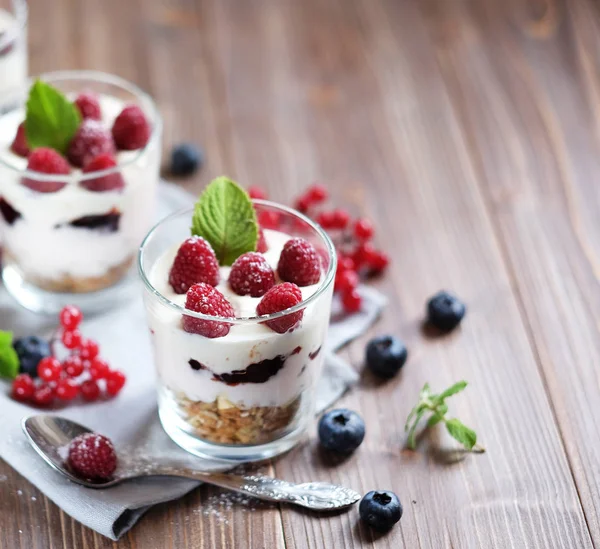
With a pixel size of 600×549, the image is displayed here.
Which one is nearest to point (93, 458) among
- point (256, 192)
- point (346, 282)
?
point (346, 282)

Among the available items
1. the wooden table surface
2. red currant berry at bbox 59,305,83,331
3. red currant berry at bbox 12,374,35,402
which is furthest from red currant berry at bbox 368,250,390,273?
red currant berry at bbox 12,374,35,402

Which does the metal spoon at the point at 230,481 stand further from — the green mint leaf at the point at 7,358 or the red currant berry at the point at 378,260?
the red currant berry at the point at 378,260

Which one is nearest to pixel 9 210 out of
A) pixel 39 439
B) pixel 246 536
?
pixel 39 439

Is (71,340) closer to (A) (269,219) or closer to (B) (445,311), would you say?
(A) (269,219)

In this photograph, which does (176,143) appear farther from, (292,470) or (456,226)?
(292,470)

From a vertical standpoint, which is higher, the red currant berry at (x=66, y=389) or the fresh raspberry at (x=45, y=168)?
the fresh raspberry at (x=45, y=168)

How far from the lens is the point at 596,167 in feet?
6.64

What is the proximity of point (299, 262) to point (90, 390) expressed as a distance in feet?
1.45

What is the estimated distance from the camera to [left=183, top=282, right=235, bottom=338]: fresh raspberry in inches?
48.8

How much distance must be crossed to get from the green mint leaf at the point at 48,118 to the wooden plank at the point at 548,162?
0.88 metres

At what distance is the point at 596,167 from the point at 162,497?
1.24m

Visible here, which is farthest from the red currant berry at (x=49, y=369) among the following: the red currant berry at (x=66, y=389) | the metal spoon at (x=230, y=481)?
the metal spoon at (x=230, y=481)

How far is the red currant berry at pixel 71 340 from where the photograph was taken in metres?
1.52

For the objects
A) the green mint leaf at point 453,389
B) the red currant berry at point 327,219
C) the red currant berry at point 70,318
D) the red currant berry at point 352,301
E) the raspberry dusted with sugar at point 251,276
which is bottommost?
the red currant berry at point 70,318
